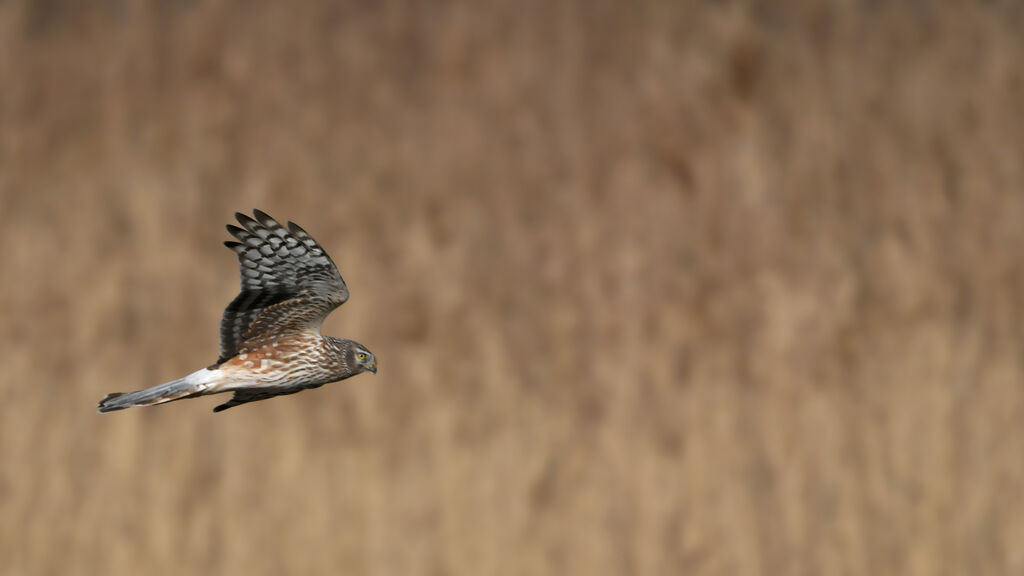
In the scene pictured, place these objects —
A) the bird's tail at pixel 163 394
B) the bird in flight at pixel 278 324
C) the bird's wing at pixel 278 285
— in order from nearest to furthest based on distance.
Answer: the bird's tail at pixel 163 394 → the bird in flight at pixel 278 324 → the bird's wing at pixel 278 285

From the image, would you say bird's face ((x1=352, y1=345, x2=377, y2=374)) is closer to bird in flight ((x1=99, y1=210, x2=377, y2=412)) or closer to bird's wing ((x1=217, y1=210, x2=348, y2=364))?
bird in flight ((x1=99, y1=210, x2=377, y2=412))

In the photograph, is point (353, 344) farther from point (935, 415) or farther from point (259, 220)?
point (935, 415)

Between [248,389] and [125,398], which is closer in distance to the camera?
[125,398]

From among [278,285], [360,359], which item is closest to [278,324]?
[278,285]

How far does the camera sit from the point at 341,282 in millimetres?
1642

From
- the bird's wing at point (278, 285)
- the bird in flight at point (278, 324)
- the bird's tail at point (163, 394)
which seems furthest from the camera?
the bird's wing at point (278, 285)

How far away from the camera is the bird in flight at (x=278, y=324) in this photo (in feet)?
4.81

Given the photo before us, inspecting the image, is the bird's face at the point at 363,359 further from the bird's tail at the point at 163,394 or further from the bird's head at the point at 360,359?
the bird's tail at the point at 163,394

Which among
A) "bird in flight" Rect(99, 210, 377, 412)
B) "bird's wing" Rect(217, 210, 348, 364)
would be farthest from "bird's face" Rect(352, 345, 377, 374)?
"bird's wing" Rect(217, 210, 348, 364)

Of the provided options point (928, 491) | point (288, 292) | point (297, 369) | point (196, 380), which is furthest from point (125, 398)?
point (928, 491)

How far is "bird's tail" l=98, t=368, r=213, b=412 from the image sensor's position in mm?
1325

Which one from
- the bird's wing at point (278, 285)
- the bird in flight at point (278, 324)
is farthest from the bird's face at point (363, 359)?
the bird's wing at point (278, 285)

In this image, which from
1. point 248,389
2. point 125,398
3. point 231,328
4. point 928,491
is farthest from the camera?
point 928,491

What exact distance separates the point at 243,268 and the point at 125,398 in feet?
0.94
